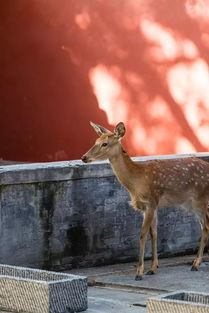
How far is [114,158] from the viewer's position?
40.0ft

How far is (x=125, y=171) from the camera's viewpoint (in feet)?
40.2

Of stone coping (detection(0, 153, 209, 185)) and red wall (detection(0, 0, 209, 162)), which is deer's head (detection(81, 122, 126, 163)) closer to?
stone coping (detection(0, 153, 209, 185))

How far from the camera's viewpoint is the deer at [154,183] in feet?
39.8

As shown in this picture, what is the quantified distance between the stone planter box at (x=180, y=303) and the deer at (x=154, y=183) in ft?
7.97

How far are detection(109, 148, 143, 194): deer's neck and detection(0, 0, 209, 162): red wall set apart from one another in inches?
140

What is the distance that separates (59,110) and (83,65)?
0.82 metres

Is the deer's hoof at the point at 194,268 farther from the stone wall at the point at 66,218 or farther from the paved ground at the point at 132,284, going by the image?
the stone wall at the point at 66,218

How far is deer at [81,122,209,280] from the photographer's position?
1212 cm

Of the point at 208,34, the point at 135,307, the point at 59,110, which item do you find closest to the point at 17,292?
the point at 135,307

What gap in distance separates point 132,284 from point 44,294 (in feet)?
6.26

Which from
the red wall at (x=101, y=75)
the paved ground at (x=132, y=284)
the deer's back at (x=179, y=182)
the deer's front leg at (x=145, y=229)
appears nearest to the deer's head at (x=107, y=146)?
the deer's back at (x=179, y=182)

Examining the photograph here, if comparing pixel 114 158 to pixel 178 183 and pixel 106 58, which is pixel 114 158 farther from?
pixel 106 58

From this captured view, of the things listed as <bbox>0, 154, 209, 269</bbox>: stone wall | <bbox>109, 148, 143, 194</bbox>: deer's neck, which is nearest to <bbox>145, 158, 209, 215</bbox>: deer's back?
<bbox>109, 148, 143, 194</bbox>: deer's neck

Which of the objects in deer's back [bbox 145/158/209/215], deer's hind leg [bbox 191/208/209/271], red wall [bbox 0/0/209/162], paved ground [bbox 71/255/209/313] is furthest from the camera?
red wall [bbox 0/0/209/162]
